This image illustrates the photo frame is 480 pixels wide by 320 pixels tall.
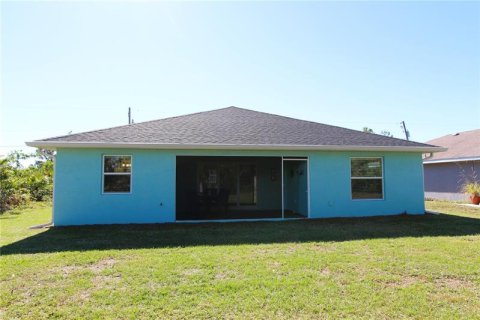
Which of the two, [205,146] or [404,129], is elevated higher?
[404,129]

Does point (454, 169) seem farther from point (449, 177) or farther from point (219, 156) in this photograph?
point (219, 156)

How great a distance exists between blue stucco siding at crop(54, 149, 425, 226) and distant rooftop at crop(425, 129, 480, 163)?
27.5ft

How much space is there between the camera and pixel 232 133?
11.5 meters

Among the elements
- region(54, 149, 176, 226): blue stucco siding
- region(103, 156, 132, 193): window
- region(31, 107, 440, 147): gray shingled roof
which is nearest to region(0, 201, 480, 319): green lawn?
region(54, 149, 176, 226): blue stucco siding

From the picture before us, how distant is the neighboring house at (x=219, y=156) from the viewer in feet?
32.5

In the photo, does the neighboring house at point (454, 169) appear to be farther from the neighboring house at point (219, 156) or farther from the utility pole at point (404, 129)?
the utility pole at point (404, 129)

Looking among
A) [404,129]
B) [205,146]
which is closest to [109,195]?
[205,146]

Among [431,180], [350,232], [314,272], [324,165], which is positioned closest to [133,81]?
[324,165]

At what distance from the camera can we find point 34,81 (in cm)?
1520

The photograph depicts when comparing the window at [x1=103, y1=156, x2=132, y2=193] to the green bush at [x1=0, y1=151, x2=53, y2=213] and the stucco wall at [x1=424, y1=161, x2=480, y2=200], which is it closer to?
the green bush at [x1=0, y1=151, x2=53, y2=213]

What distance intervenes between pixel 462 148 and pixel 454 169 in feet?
5.24

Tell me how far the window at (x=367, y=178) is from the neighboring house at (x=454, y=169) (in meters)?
8.24

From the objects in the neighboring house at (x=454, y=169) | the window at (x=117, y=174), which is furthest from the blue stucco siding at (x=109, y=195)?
the neighboring house at (x=454, y=169)

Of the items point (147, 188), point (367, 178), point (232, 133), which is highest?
point (232, 133)
